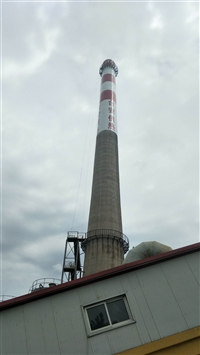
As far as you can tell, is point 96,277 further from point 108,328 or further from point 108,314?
point 108,328

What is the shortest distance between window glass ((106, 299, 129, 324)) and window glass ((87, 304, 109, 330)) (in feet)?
0.47

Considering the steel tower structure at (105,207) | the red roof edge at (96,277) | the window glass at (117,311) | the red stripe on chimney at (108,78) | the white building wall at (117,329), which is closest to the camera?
the white building wall at (117,329)

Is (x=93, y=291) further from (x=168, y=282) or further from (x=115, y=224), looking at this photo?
(x=115, y=224)

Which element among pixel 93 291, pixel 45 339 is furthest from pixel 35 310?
pixel 93 291

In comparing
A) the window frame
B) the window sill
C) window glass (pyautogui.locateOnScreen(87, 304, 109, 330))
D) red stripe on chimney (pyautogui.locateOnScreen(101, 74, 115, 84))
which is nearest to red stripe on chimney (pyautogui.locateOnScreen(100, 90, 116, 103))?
red stripe on chimney (pyautogui.locateOnScreen(101, 74, 115, 84))

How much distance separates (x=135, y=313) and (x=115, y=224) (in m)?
13.7

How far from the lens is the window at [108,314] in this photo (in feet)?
16.7

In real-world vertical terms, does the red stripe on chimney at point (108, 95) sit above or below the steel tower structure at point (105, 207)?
above

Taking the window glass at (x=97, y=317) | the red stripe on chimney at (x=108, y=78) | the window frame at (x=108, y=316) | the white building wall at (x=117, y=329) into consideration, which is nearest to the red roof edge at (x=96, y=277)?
the white building wall at (x=117, y=329)

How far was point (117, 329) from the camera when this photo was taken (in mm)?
5008

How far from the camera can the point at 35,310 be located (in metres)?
5.32

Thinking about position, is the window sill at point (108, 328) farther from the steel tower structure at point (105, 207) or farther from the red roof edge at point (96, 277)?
the steel tower structure at point (105, 207)

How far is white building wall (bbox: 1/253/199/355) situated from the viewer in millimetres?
4888

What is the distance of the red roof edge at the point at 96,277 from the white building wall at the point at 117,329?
0.35ft
